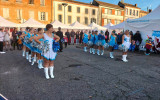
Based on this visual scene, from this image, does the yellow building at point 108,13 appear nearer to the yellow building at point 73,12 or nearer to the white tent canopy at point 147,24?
the yellow building at point 73,12

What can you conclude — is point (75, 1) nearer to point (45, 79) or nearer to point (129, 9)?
point (129, 9)

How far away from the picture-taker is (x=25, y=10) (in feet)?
87.6

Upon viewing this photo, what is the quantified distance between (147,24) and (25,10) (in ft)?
77.4

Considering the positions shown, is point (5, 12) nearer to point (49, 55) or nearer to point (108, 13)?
point (49, 55)

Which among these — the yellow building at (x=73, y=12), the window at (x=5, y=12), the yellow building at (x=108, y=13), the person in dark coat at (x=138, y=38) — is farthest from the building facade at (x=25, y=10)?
the person in dark coat at (x=138, y=38)

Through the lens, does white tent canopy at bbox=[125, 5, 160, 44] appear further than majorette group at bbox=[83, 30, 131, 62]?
Yes

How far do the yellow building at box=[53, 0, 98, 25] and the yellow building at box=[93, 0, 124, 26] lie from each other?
65.3 inches

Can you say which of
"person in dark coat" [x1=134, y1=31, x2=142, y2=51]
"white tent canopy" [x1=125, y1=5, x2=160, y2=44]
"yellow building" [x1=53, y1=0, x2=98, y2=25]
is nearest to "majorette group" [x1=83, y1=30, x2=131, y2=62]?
"person in dark coat" [x1=134, y1=31, x2=142, y2=51]

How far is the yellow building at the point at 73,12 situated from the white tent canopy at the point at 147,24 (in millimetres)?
21084

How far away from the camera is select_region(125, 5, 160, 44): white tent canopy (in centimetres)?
1099

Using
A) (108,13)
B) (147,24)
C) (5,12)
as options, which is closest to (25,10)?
(5,12)

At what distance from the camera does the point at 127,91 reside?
3.74 meters

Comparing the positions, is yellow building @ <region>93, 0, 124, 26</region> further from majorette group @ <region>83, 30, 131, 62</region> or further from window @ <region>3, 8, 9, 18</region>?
majorette group @ <region>83, 30, 131, 62</region>

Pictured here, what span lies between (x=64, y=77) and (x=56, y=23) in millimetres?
15397
